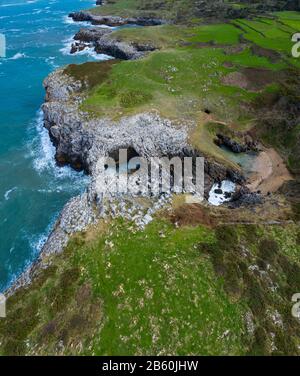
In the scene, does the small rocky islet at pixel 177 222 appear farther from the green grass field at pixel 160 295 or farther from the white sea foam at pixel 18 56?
the white sea foam at pixel 18 56

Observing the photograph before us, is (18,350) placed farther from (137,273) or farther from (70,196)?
(70,196)

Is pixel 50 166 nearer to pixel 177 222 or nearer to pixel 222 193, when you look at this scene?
pixel 177 222

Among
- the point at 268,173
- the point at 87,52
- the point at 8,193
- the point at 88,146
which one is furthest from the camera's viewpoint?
the point at 87,52

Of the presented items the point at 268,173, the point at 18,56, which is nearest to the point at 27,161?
the point at 268,173

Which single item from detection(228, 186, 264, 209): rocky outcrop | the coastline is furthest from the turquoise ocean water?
detection(228, 186, 264, 209): rocky outcrop

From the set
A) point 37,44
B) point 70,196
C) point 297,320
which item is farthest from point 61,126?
point 37,44

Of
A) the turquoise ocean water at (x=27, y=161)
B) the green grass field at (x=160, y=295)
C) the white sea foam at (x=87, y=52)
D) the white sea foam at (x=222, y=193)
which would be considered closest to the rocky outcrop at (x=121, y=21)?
the turquoise ocean water at (x=27, y=161)
